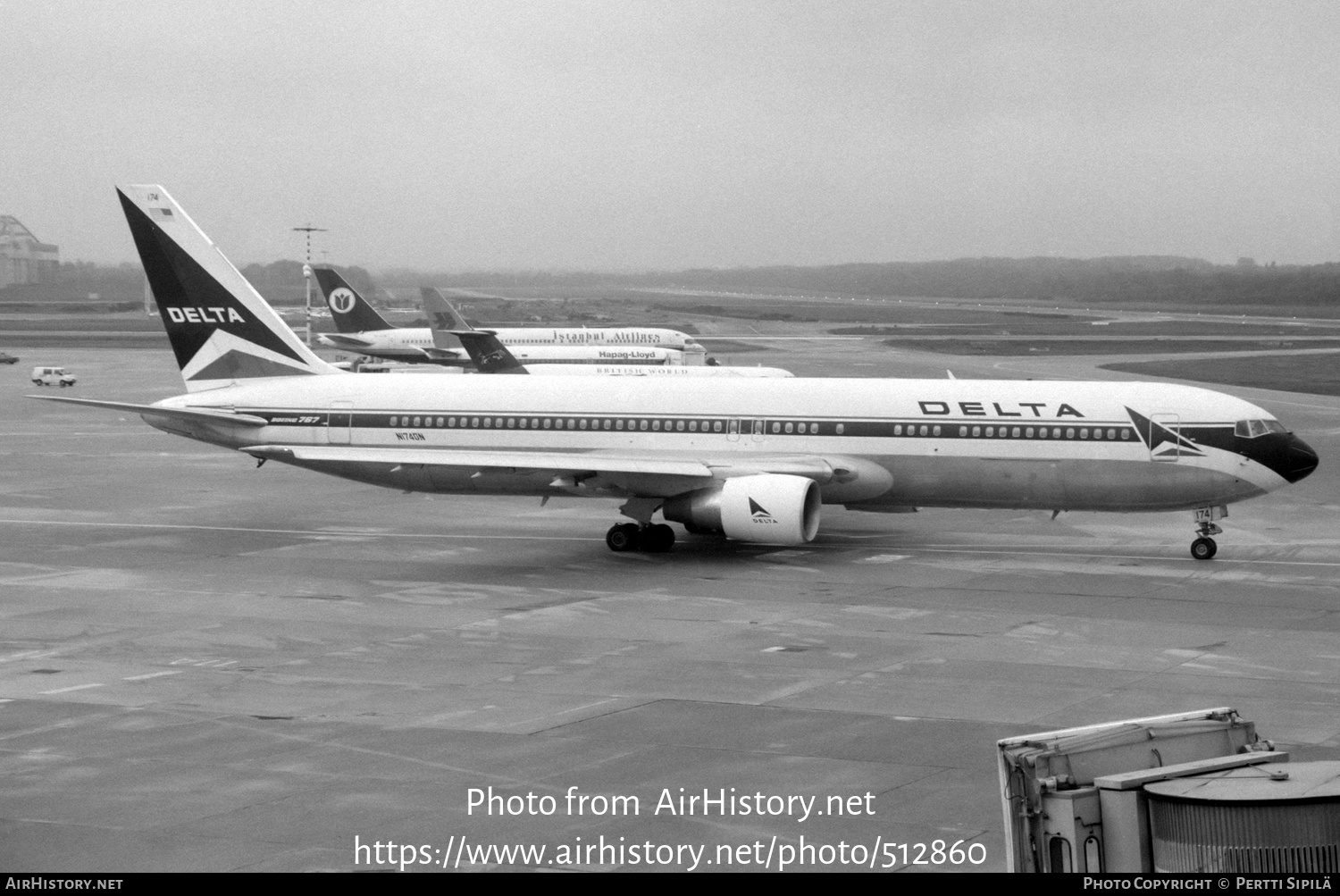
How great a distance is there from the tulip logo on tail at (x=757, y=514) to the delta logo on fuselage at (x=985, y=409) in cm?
466

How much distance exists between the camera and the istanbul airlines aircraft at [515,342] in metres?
92.0

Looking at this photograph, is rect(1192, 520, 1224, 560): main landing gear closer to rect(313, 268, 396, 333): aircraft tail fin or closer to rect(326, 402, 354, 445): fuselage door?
rect(326, 402, 354, 445): fuselage door

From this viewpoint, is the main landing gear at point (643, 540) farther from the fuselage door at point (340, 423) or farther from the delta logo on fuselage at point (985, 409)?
the fuselage door at point (340, 423)

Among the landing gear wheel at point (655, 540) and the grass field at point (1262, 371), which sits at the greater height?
the grass field at point (1262, 371)

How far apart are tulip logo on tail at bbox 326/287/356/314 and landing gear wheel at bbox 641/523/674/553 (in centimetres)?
7001

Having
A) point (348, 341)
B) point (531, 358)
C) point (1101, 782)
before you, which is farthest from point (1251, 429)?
point (348, 341)

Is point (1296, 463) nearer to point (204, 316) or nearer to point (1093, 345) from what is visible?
point (204, 316)

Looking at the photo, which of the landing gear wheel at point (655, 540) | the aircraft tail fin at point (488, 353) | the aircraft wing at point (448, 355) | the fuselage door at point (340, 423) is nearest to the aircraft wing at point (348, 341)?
the aircraft wing at point (448, 355)

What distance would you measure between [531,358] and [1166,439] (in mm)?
64547

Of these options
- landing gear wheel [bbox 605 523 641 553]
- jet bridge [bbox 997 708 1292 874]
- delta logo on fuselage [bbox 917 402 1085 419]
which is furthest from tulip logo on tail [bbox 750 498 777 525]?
jet bridge [bbox 997 708 1292 874]

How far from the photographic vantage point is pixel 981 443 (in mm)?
32156

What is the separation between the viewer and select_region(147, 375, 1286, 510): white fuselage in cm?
3155

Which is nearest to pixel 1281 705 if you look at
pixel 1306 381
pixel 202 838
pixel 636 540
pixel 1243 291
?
pixel 202 838
